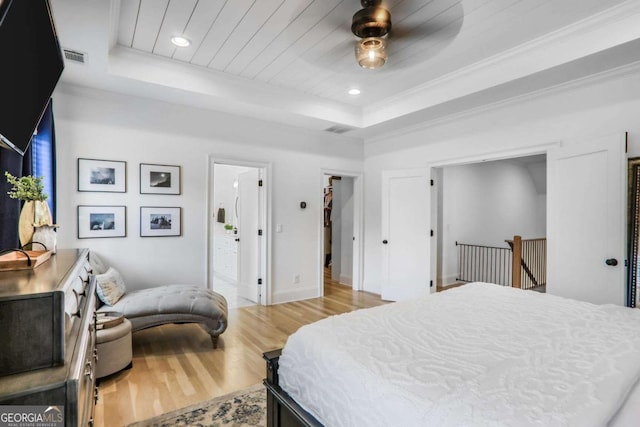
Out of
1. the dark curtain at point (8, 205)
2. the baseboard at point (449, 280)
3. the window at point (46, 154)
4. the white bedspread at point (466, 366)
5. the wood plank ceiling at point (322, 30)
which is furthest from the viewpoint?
the baseboard at point (449, 280)

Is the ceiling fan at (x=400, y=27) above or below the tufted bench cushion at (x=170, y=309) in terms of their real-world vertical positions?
above

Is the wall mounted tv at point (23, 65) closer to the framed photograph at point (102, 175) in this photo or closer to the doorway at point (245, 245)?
the framed photograph at point (102, 175)

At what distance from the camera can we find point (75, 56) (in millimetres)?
2850

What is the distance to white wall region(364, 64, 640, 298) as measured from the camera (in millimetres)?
3010

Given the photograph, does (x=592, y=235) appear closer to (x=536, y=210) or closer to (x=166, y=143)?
(x=166, y=143)

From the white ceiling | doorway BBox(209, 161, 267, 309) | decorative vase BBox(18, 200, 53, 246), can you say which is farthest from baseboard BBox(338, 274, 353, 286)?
decorative vase BBox(18, 200, 53, 246)

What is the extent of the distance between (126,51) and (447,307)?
3.66 metres

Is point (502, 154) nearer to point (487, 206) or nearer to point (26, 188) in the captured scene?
point (487, 206)

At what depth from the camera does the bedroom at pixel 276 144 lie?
10.4 feet

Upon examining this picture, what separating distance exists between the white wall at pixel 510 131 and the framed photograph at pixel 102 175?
12.1ft

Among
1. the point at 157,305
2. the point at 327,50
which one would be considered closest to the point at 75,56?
the point at 327,50

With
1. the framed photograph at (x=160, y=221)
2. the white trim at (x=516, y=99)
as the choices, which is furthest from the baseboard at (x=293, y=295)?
the white trim at (x=516, y=99)

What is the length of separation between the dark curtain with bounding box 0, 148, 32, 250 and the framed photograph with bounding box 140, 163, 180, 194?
155 cm

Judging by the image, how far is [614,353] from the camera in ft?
4.50
